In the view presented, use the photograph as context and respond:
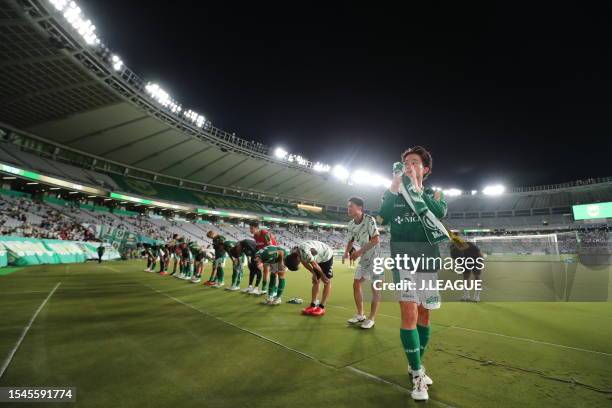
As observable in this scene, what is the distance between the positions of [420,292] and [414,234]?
0.60 meters

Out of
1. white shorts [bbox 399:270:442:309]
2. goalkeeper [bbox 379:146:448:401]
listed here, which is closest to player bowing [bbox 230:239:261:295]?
goalkeeper [bbox 379:146:448:401]

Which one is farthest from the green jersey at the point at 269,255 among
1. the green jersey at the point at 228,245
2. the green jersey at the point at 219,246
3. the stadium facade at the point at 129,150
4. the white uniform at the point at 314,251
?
the stadium facade at the point at 129,150

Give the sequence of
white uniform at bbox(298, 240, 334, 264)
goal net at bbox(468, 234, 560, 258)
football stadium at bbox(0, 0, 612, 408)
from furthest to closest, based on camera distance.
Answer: goal net at bbox(468, 234, 560, 258)
white uniform at bbox(298, 240, 334, 264)
football stadium at bbox(0, 0, 612, 408)

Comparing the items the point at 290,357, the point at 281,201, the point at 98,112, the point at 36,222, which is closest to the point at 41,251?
the point at 36,222

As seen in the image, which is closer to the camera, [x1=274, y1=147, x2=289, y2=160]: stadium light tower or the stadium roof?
the stadium roof

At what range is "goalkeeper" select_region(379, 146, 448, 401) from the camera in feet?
9.15

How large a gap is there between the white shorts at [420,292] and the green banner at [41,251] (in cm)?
2255

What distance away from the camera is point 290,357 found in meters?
3.60

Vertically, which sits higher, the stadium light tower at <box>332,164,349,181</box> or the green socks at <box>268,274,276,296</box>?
the stadium light tower at <box>332,164,349,181</box>

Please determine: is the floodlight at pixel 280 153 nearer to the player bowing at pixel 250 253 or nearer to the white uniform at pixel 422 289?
the player bowing at pixel 250 253

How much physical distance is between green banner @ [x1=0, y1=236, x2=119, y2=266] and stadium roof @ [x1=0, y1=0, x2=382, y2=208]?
47.0 feet

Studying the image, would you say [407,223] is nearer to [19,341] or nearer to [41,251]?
[19,341]

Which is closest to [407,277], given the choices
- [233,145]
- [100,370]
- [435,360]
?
[435,360]

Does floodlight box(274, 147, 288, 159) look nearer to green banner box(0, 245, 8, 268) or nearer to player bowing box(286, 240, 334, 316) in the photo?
green banner box(0, 245, 8, 268)
